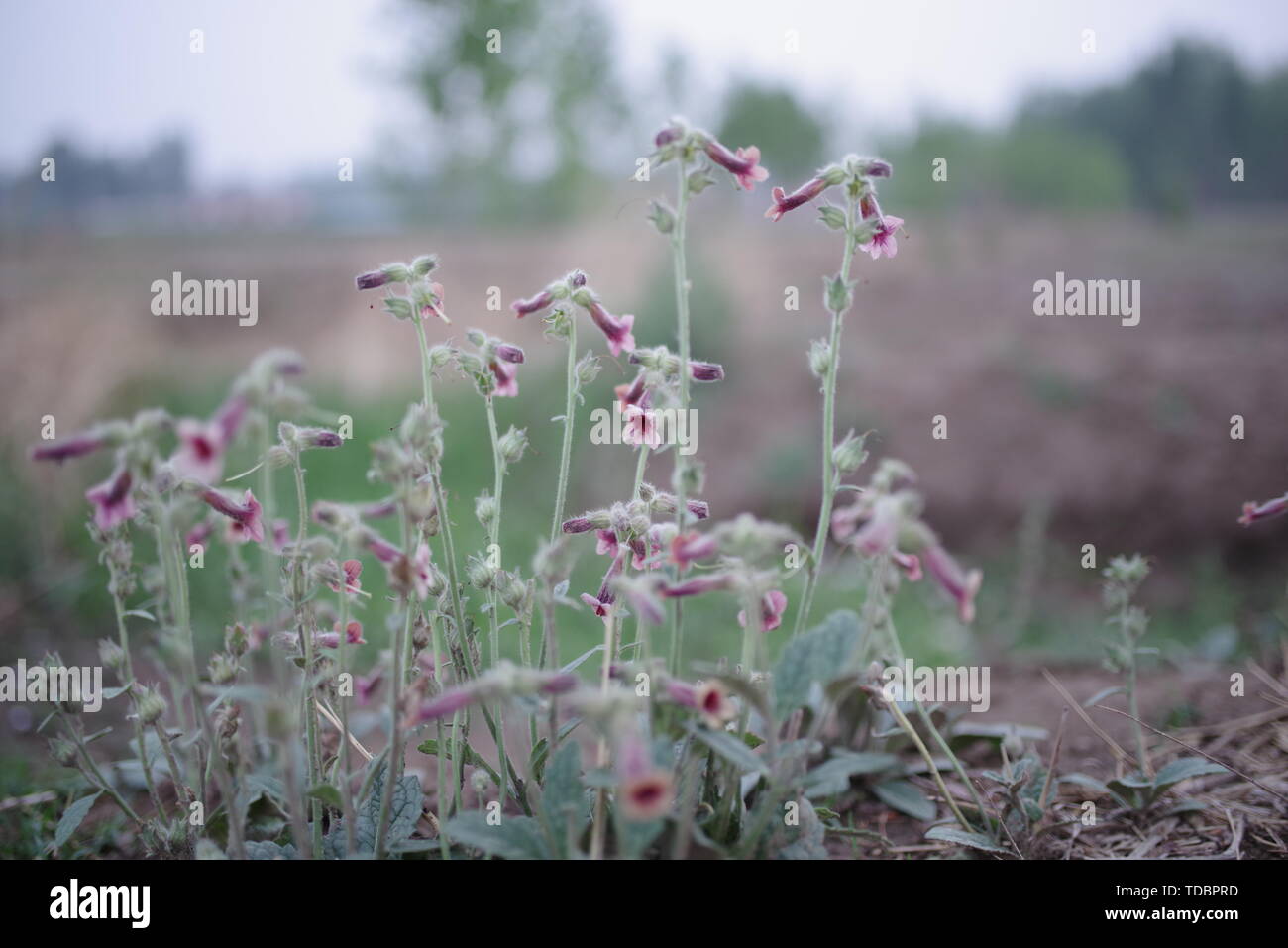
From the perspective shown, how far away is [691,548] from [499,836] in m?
0.48

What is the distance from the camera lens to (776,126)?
1195 centimetres

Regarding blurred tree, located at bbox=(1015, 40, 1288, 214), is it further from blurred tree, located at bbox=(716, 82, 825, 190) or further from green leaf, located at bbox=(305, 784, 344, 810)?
green leaf, located at bbox=(305, 784, 344, 810)

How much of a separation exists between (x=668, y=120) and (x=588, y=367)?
0.40 metres

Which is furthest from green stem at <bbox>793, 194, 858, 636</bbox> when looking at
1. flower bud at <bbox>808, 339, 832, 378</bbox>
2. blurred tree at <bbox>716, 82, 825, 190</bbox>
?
blurred tree at <bbox>716, 82, 825, 190</bbox>

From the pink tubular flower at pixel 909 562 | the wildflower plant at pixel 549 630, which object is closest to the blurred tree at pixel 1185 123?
the wildflower plant at pixel 549 630

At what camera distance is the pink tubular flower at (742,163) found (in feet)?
4.83

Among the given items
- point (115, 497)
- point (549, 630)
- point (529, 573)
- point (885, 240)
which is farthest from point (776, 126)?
point (115, 497)

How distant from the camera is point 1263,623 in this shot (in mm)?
3883

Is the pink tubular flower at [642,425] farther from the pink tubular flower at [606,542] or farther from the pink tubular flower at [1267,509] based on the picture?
the pink tubular flower at [1267,509]

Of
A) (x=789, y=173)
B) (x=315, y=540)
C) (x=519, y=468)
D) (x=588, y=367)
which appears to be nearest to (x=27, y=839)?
(x=315, y=540)

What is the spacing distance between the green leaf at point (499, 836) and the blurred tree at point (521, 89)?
41.7 feet

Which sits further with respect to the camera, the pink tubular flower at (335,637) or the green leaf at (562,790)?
the pink tubular flower at (335,637)
